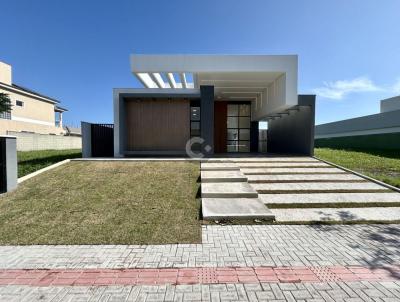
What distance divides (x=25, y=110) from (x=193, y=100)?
26008 millimetres

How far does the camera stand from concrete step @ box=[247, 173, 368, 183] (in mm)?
8109

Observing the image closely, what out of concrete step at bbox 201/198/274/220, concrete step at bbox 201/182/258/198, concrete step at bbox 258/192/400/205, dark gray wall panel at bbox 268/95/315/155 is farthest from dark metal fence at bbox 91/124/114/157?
dark gray wall panel at bbox 268/95/315/155

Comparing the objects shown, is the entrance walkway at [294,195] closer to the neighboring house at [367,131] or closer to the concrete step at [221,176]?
the concrete step at [221,176]

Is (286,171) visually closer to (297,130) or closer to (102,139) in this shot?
(297,130)

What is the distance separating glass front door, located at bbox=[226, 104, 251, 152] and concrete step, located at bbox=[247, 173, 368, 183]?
10.6m

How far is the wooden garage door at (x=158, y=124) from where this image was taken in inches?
515

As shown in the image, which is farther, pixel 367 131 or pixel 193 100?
pixel 367 131

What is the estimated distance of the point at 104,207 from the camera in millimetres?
5793

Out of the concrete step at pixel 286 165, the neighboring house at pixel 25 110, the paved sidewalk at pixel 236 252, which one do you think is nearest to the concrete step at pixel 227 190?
the paved sidewalk at pixel 236 252

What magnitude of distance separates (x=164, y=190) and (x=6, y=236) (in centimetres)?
365

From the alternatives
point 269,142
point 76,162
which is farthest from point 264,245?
point 269,142

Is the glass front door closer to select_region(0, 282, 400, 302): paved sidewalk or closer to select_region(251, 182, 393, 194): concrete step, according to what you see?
select_region(251, 182, 393, 194): concrete step

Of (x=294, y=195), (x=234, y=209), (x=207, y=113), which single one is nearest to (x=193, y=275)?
(x=234, y=209)

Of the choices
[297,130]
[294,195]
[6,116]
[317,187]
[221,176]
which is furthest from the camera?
[6,116]
